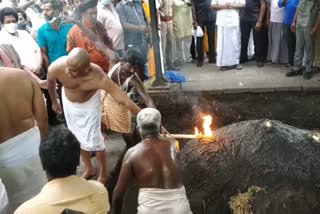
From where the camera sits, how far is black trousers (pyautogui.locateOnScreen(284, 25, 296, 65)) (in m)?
9.41

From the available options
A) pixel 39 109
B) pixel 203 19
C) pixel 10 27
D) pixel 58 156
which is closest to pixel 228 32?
pixel 203 19

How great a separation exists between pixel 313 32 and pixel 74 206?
726 cm

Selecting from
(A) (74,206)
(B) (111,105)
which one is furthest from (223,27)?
(A) (74,206)

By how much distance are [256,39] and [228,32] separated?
0.68m

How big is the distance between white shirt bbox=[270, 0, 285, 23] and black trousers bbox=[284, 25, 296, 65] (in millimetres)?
262

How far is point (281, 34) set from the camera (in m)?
9.82

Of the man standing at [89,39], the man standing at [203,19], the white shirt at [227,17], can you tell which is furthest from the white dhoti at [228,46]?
the man standing at [89,39]

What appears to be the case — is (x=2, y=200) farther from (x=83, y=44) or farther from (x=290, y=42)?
(x=290, y=42)

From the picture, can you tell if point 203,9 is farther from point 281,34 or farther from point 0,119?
point 0,119

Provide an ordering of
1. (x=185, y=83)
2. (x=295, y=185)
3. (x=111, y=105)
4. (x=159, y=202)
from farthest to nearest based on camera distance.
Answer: (x=185, y=83)
(x=111, y=105)
(x=295, y=185)
(x=159, y=202)

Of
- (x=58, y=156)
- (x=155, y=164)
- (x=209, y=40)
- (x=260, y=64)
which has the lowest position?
(x=260, y=64)

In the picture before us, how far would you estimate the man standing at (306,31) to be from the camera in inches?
335

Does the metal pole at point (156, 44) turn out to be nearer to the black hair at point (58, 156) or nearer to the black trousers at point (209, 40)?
the black trousers at point (209, 40)

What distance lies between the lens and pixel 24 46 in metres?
6.01
